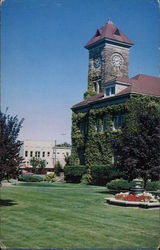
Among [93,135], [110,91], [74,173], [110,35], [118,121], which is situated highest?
[110,35]

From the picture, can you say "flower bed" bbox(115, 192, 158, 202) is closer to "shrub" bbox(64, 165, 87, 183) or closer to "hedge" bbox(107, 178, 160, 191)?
"hedge" bbox(107, 178, 160, 191)

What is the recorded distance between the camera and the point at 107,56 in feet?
149

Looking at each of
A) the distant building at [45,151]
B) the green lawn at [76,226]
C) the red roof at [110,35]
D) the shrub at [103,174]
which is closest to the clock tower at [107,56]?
the red roof at [110,35]

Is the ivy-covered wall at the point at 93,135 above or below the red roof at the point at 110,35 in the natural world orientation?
below

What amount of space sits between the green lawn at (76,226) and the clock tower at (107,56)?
3067 centimetres

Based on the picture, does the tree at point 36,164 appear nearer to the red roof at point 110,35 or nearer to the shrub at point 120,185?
the red roof at point 110,35

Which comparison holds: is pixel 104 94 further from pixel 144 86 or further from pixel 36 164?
Answer: pixel 36 164

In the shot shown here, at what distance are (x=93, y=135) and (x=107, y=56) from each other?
38.9ft

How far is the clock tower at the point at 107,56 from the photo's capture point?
1796 inches

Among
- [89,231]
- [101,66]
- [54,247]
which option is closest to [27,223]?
[89,231]

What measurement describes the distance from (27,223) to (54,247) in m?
3.36

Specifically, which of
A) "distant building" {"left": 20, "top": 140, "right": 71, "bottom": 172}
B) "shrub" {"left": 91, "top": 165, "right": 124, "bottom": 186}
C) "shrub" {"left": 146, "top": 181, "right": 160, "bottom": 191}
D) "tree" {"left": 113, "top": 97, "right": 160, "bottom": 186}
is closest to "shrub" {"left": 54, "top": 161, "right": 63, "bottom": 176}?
"shrub" {"left": 91, "top": 165, "right": 124, "bottom": 186}

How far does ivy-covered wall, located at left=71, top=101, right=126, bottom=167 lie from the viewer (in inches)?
1448

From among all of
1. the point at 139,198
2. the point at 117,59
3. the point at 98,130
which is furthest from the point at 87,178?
the point at 139,198
